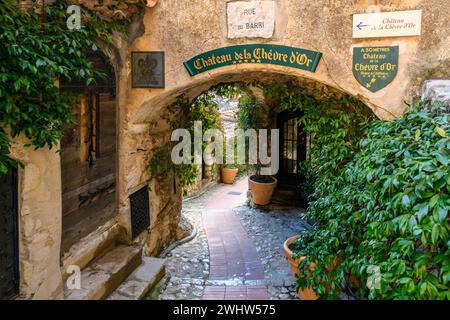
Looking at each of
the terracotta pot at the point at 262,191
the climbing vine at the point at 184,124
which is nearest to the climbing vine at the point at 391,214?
the climbing vine at the point at 184,124

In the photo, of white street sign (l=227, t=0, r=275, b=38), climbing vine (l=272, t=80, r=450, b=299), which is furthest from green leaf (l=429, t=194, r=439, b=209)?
white street sign (l=227, t=0, r=275, b=38)

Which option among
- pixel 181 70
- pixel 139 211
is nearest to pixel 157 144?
pixel 139 211

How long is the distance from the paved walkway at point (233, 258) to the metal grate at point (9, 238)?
141 cm

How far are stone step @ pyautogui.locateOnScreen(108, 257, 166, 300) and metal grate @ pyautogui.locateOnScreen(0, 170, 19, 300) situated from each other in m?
0.90

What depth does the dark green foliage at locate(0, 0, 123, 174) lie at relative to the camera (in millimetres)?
2275

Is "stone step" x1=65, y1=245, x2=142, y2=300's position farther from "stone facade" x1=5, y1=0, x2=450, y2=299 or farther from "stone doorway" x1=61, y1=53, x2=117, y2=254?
"stone doorway" x1=61, y1=53, x2=117, y2=254

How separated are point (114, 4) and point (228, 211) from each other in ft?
17.3

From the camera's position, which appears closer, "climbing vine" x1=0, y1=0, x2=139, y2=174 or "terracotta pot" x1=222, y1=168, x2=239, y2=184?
"climbing vine" x1=0, y1=0, x2=139, y2=174

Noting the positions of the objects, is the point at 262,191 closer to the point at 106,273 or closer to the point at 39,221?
the point at 106,273

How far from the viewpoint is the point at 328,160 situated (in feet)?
13.3

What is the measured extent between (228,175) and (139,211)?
7343 millimetres

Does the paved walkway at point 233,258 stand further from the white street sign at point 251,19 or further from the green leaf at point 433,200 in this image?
the white street sign at point 251,19

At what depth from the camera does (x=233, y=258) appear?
532 cm
